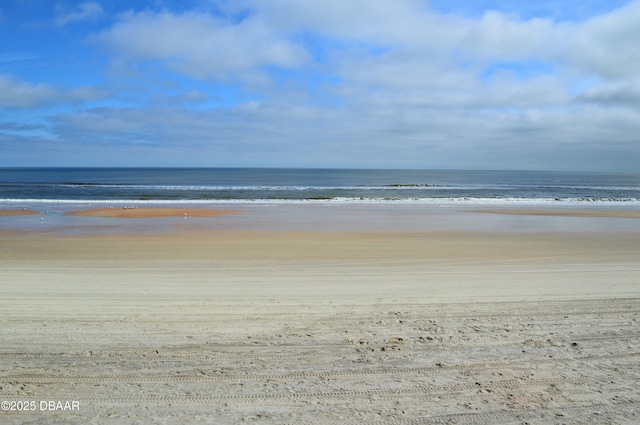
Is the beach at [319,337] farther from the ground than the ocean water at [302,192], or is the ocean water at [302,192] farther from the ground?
the ocean water at [302,192]

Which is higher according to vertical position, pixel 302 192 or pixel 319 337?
pixel 302 192

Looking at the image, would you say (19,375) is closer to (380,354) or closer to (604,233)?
(380,354)

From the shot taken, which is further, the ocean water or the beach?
the ocean water

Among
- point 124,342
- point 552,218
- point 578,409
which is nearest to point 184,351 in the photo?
point 124,342

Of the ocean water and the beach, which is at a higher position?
the ocean water

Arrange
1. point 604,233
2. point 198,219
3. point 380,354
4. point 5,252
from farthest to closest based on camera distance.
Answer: point 198,219 < point 604,233 < point 5,252 < point 380,354

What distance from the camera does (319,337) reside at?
5.47 meters

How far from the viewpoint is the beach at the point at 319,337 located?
3934 mm

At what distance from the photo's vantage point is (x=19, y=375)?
4371 millimetres

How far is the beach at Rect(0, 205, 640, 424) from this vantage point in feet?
12.9

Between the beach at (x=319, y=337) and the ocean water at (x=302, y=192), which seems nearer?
the beach at (x=319, y=337)

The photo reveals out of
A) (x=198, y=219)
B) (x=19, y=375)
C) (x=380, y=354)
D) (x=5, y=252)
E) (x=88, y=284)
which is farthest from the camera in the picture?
(x=198, y=219)

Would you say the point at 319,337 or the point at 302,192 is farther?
the point at 302,192

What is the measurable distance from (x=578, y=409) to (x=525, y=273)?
6.04 m
